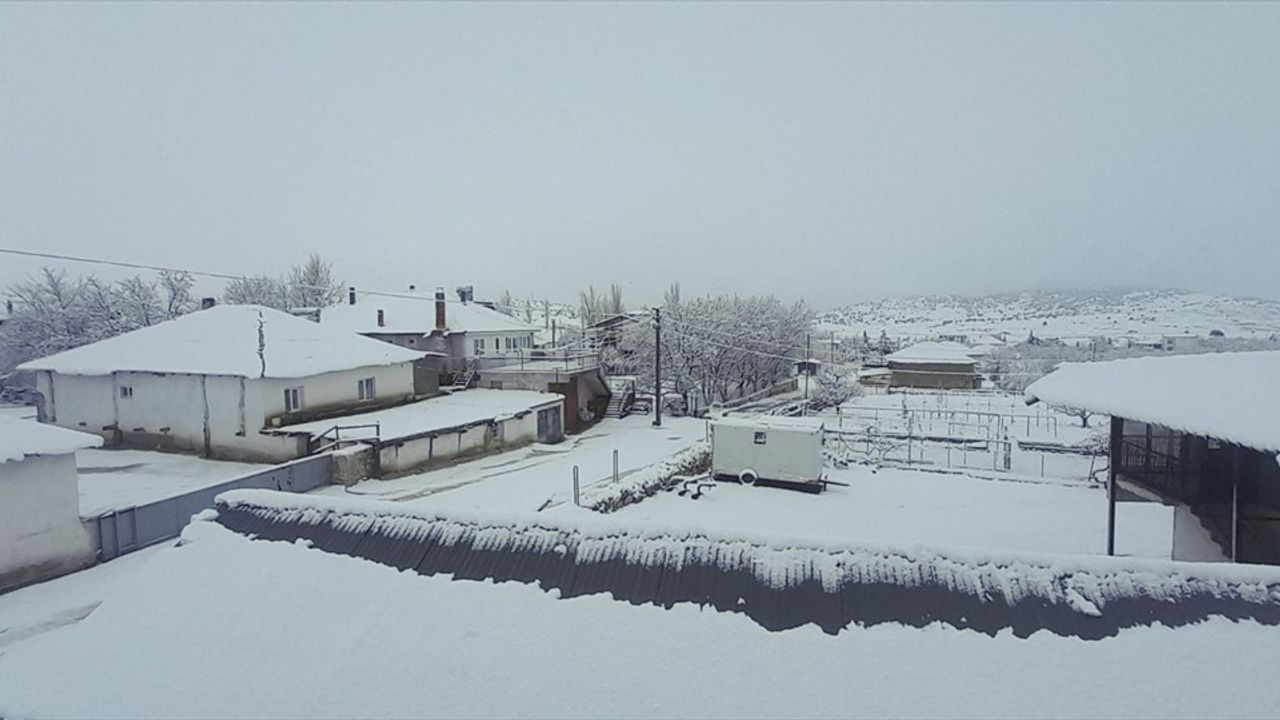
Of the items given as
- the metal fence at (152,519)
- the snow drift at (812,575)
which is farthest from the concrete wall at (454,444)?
the snow drift at (812,575)

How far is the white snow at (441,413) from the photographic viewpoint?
2106 cm

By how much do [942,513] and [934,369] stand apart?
38.4 meters

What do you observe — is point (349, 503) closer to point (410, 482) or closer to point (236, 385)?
point (410, 482)

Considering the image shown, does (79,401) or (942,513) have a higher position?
(79,401)

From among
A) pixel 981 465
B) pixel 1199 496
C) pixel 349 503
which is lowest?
pixel 981 465

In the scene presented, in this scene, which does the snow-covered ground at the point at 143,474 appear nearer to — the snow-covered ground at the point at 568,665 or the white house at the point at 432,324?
the snow-covered ground at the point at 568,665

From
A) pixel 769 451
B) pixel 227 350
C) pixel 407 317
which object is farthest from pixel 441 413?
pixel 407 317

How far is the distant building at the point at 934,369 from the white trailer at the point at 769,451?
3622cm

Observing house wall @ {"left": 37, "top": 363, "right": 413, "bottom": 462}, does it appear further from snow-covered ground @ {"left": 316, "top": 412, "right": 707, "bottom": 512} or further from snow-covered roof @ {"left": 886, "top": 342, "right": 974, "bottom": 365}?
snow-covered roof @ {"left": 886, "top": 342, "right": 974, "bottom": 365}

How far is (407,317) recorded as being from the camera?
1481 inches

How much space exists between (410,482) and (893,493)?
15.5 meters

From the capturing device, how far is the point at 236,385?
20.6 metres

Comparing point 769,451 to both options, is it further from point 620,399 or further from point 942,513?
point 620,399

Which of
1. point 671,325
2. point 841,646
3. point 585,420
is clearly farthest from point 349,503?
point 671,325
